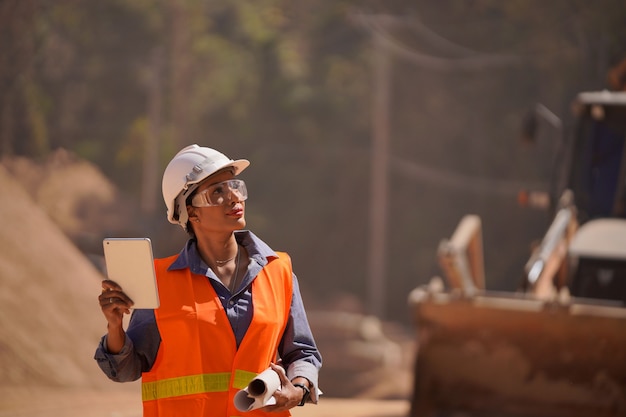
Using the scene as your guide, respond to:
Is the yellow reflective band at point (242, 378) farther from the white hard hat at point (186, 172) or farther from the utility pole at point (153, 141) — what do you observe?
the utility pole at point (153, 141)

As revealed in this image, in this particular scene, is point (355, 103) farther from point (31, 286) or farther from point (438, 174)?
point (31, 286)

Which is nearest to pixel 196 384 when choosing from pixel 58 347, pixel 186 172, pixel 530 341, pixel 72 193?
pixel 186 172

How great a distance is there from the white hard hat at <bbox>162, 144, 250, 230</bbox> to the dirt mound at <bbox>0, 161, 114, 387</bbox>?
8.69m

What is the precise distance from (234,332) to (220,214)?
368mm

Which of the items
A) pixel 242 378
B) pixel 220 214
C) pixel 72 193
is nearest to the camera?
pixel 242 378

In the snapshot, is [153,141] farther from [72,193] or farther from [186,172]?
[186,172]

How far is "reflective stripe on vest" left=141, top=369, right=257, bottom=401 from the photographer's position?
10.2 ft

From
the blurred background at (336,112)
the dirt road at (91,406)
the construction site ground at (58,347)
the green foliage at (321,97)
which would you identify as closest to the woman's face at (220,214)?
the dirt road at (91,406)

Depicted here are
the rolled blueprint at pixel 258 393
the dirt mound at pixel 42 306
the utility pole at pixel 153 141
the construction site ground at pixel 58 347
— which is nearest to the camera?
the rolled blueprint at pixel 258 393

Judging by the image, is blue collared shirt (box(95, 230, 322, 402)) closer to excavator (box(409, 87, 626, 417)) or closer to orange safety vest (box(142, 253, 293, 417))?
orange safety vest (box(142, 253, 293, 417))

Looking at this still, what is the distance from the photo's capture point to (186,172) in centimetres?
322

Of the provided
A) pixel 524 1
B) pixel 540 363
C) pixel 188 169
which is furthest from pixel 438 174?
pixel 188 169

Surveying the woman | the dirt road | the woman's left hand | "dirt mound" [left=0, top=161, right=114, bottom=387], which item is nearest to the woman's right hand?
the woman

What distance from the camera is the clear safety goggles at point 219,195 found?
3.22m
